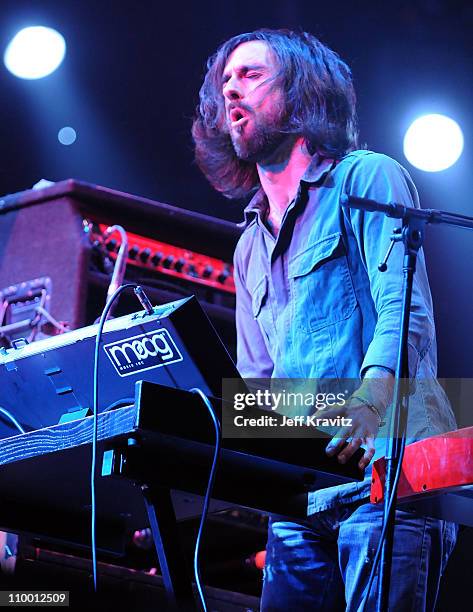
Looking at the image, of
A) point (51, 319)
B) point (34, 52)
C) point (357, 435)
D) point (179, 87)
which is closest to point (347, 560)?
point (357, 435)

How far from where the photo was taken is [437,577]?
1.82 metres

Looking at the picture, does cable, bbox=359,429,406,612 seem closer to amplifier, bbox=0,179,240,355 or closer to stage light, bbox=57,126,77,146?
amplifier, bbox=0,179,240,355

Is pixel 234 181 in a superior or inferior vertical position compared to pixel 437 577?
superior

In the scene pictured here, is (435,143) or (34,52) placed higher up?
(34,52)

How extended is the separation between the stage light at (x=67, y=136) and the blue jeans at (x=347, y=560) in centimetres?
282

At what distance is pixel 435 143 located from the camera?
163 inches

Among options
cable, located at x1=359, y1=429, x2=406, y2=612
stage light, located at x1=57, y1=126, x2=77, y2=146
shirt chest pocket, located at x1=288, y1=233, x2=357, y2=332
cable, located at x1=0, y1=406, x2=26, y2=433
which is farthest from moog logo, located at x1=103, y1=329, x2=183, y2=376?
stage light, located at x1=57, y1=126, x2=77, y2=146

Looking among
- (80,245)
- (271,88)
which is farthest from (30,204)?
(271,88)

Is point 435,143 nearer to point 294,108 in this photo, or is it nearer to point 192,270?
point 192,270

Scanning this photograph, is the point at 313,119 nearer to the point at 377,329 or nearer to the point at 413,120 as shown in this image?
the point at 377,329

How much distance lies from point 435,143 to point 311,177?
6.35ft

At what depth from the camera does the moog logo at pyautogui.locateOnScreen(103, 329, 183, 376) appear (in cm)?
163

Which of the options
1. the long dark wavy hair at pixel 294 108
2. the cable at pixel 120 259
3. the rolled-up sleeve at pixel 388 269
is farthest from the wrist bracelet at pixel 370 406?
the cable at pixel 120 259

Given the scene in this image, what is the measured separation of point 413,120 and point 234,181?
5.36 ft
